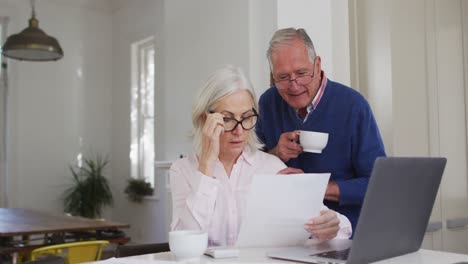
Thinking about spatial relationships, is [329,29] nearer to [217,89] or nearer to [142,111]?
[217,89]

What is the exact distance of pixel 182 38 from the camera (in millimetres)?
4703

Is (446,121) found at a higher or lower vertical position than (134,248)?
higher

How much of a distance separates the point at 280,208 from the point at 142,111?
562 centimetres

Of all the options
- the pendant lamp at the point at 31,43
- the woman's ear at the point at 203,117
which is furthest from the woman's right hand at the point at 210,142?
the pendant lamp at the point at 31,43

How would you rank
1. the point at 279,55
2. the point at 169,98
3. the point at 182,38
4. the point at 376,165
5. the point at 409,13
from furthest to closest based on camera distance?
the point at 169,98 → the point at 182,38 → the point at 409,13 → the point at 279,55 → the point at 376,165

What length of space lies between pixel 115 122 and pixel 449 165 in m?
5.16

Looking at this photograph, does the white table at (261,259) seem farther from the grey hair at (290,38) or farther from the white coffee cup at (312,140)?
the grey hair at (290,38)

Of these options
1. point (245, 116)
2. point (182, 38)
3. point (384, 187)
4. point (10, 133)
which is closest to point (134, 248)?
point (245, 116)

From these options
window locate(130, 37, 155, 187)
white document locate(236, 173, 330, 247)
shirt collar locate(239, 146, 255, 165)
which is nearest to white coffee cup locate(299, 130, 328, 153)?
shirt collar locate(239, 146, 255, 165)

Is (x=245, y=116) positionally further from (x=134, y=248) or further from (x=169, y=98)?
(x=169, y=98)

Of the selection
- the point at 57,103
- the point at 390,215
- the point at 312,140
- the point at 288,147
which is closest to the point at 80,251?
the point at 288,147

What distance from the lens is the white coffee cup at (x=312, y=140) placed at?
182 centimetres

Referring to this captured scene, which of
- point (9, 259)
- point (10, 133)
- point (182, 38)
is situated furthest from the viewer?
point (10, 133)

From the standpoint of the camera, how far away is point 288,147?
190cm
